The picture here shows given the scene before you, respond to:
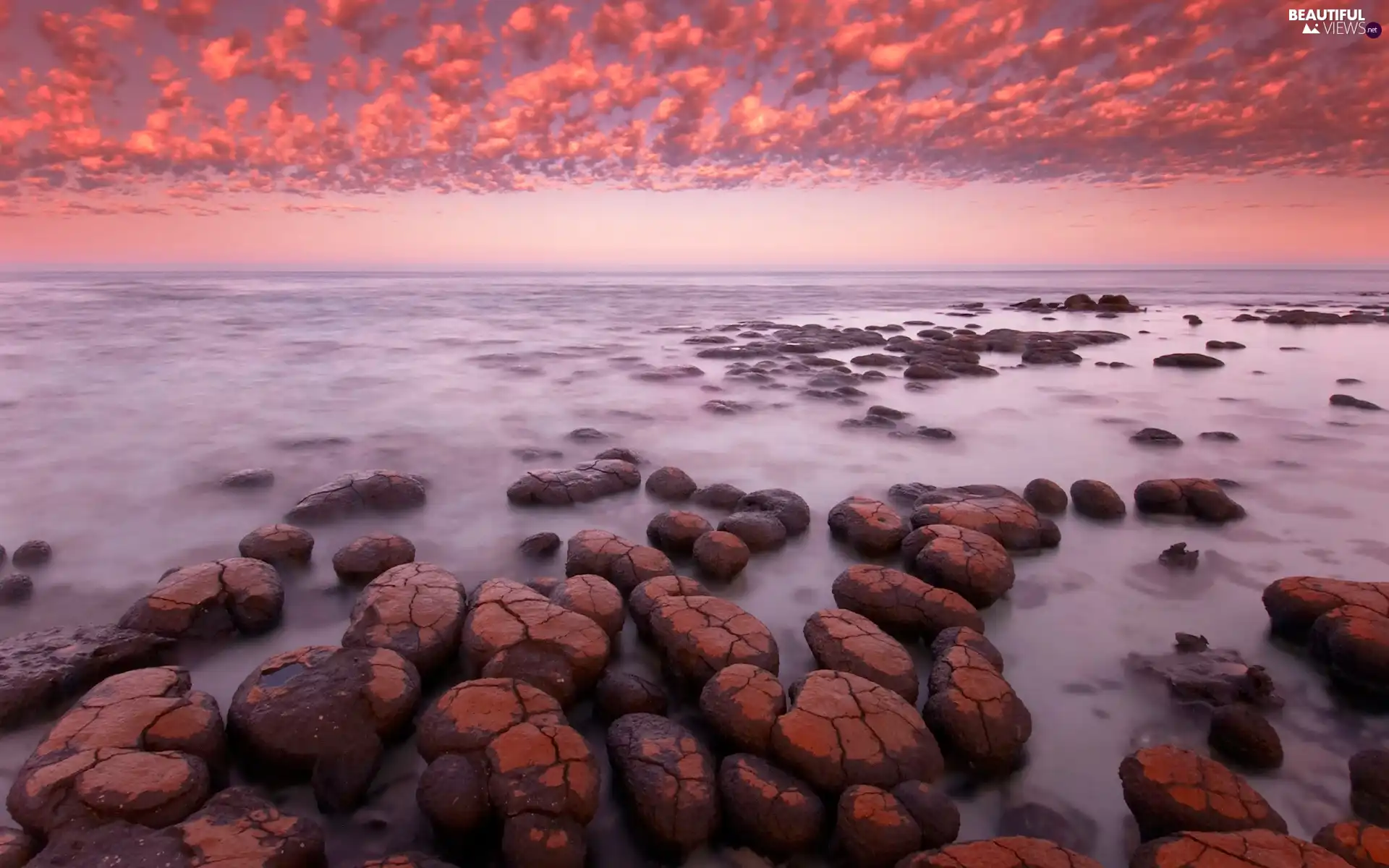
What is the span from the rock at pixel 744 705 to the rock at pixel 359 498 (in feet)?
13.0

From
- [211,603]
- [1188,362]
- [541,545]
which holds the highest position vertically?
[1188,362]

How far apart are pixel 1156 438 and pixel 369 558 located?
337 inches

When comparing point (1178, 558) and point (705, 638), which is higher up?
point (705, 638)

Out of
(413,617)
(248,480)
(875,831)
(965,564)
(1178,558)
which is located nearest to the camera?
(875,831)

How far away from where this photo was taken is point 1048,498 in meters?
5.60

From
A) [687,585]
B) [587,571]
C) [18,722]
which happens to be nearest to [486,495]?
[587,571]

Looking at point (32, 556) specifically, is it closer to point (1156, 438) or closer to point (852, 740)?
point (852, 740)

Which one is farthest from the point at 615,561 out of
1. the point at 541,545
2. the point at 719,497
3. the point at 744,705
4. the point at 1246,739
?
the point at 1246,739

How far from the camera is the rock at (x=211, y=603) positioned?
358 centimetres

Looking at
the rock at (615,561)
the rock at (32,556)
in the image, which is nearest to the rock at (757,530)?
the rock at (615,561)

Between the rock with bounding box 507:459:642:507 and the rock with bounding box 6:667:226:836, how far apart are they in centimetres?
313

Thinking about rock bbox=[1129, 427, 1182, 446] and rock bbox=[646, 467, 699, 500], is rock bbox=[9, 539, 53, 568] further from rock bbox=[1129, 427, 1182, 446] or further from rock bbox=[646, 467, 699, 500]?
rock bbox=[1129, 427, 1182, 446]

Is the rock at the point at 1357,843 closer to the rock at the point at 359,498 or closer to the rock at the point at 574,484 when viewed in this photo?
the rock at the point at 574,484

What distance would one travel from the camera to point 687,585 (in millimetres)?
3826
